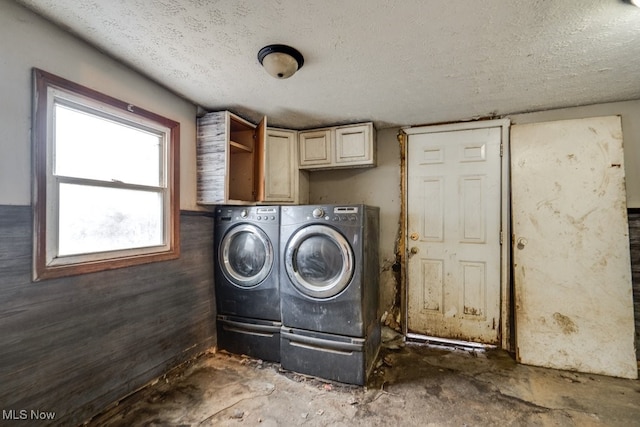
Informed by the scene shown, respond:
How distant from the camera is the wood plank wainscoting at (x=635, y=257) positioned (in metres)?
2.01

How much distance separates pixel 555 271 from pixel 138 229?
3.20m

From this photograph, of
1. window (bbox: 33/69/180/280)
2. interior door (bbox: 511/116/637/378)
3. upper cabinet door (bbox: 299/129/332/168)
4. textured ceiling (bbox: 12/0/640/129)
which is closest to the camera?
textured ceiling (bbox: 12/0/640/129)

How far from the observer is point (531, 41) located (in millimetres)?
1369

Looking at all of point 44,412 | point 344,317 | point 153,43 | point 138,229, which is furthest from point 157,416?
point 153,43

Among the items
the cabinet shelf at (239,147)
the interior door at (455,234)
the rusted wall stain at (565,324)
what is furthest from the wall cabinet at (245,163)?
the rusted wall stain at (565,324)

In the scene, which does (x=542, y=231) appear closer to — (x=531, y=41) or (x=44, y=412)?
(x=531, y=41)

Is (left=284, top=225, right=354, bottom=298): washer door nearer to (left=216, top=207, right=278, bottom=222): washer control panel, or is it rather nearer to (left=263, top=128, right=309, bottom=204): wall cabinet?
(left=216, top=207, right=278, bottom=222): washer control panel

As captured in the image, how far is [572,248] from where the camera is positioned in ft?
6.91

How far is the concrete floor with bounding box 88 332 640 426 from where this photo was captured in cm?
154

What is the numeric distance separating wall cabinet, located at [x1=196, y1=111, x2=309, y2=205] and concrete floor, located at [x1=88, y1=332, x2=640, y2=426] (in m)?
1.35

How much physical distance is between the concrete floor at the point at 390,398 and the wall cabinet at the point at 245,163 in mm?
1347

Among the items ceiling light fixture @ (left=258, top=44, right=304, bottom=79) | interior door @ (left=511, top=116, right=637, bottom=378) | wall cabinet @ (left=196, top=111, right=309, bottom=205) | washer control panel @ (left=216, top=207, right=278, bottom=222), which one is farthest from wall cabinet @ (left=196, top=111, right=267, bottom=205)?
interior door @ (left=511, top=116, right=637, bottom=378)

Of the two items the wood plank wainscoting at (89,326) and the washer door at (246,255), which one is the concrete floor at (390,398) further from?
the washer door at (246,255)

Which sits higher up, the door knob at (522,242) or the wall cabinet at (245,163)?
the wall cabinet at (245,163)
